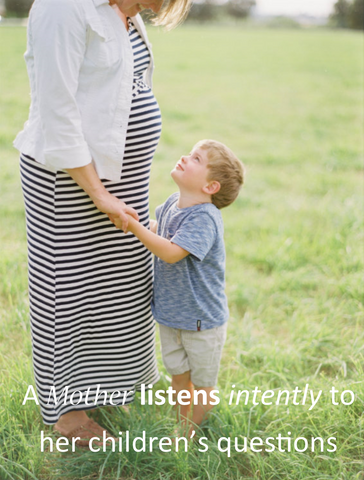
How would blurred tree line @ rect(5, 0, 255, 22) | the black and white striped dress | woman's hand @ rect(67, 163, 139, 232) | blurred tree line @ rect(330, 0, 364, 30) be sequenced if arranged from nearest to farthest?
woman's hand @ rect(67, 163, 139, 232) → the black and white striped dress → blurred tree line @ rect(330, 0, 364, 30) → blurred tree line @ rect(5, 0, 255, 22)

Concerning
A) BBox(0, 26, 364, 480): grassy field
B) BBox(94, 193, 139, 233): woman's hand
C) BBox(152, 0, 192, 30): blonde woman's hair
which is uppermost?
BBox(152, 0, 192, 30): blonde woman's hair

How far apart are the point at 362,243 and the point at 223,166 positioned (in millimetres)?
2186

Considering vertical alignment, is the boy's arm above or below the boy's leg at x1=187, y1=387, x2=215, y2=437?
above

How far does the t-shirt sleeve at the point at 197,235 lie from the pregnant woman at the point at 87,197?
0.55ft

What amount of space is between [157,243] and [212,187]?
0.93 feet

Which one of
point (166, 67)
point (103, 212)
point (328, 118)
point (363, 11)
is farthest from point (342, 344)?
point (166, 67)

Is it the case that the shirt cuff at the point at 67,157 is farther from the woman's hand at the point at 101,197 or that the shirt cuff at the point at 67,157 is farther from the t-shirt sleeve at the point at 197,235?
the t-shirt sleeve at the point at 197,235

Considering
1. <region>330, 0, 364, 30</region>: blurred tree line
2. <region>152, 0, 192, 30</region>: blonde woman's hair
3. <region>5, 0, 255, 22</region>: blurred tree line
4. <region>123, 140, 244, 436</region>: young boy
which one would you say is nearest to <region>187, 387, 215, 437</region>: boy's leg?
<region>123, 140, 244, 436</region>: young boy

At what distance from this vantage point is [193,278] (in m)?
1.90

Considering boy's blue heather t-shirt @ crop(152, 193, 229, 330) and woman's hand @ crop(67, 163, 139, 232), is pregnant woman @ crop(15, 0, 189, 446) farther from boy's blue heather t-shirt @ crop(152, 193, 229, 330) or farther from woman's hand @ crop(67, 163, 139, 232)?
boy's blue heather t-shirt @ crop(152, 193, 229, 330)

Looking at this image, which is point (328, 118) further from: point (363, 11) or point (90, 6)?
point (90, 6)

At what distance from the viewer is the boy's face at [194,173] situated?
1850 millimetres

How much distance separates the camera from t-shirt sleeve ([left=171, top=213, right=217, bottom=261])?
1778mm

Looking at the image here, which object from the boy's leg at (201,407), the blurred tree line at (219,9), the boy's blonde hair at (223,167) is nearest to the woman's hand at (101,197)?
the boy's blonde hair at (223,167)
